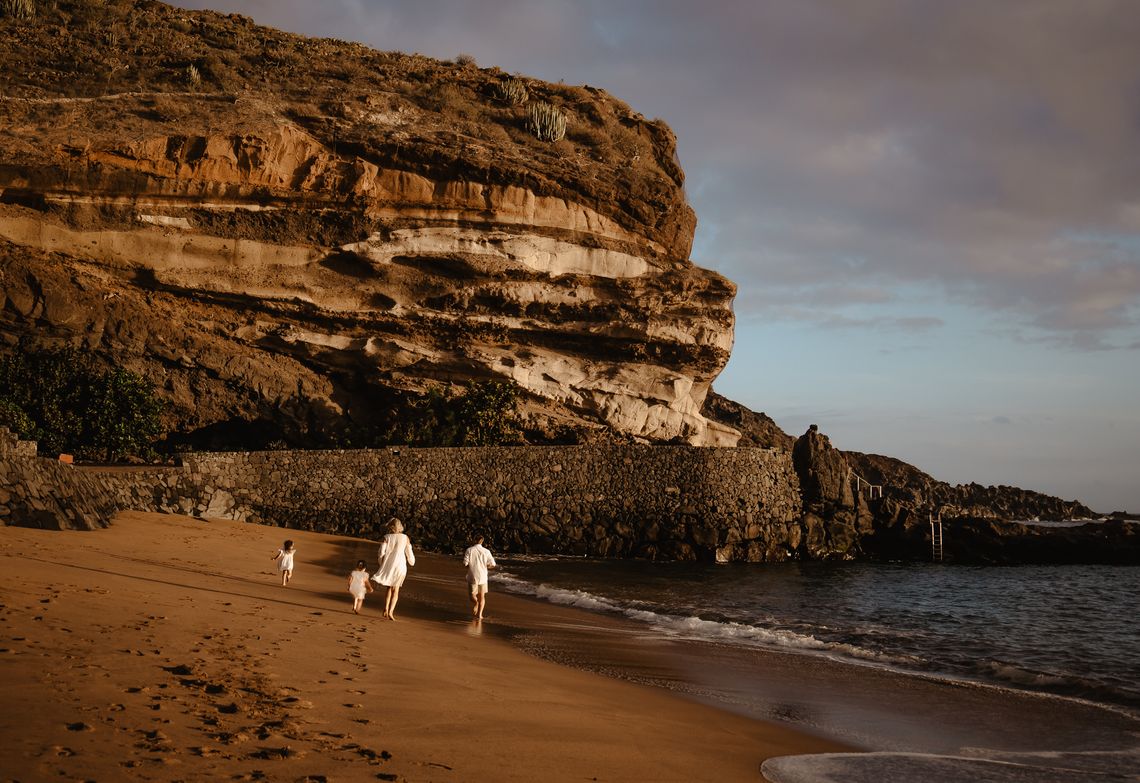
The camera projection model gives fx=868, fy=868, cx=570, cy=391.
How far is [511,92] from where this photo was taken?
41.3 metres

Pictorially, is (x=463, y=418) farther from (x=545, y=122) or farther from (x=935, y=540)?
(x=935, y=540)

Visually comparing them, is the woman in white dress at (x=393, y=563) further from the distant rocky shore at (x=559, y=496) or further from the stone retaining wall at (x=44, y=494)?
the distant rocky shore at (x=559, y=496)

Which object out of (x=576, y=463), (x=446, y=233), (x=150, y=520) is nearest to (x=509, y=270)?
(x=446, y=233)

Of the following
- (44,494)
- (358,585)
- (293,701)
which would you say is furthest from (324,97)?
(293,701)

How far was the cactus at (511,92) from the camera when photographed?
1626 inches

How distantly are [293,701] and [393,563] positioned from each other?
6879 mm

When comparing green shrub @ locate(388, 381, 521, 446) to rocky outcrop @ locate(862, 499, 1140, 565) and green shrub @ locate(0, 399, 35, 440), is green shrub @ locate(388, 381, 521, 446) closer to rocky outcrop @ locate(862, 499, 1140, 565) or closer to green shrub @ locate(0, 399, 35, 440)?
green shrub @ locate(0, 399, 35, 440)

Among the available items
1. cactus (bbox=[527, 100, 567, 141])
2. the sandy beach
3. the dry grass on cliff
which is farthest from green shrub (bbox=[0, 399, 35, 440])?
cactus (bbox=[527, 100, 567, 141])

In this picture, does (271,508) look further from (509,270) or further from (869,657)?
(869,657)

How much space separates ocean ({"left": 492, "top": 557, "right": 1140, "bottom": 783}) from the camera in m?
7.92

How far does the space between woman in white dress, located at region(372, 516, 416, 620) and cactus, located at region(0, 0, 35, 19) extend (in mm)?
40423

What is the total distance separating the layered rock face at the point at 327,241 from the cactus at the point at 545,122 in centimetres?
103

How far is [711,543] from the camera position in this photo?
33062mm

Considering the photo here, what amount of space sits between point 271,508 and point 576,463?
1083 cm
